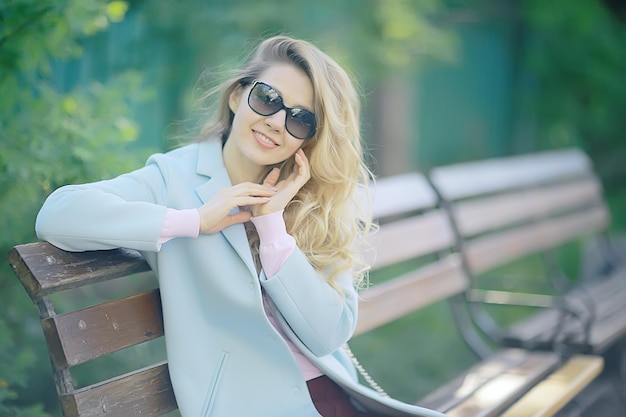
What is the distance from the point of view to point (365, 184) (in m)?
2.72

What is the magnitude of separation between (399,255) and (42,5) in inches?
74.2

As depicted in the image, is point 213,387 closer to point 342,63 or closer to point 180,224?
point 180,224

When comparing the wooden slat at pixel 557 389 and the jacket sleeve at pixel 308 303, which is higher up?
the jacket sleeve at pixel 308 303

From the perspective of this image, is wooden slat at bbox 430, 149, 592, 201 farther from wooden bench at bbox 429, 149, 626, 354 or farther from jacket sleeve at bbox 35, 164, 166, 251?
jacket sleeve at bbox 35, 164, 166, 251

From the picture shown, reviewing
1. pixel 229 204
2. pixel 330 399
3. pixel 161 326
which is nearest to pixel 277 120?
pixel 229 204

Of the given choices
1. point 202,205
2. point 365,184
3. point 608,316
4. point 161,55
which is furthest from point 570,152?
point 202,205

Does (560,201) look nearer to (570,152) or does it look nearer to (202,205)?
(570,152)

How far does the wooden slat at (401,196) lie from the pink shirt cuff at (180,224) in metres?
1.54

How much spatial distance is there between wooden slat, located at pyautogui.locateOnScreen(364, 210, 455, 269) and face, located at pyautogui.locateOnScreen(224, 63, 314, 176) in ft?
3.80

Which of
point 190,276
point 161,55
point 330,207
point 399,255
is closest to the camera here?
point 190,276

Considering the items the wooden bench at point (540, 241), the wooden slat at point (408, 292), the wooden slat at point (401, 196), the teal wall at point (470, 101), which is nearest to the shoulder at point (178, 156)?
the wooden slat at point (408, 292)

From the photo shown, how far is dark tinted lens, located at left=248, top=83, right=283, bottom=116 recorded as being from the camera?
247cm

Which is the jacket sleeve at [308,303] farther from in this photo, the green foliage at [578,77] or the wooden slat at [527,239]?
the green foliage at [578,77]

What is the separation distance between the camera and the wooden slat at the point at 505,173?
4.71 m
